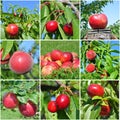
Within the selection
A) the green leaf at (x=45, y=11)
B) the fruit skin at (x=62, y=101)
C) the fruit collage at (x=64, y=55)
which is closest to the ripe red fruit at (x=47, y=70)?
the fruit collage at (x=64, y=55)

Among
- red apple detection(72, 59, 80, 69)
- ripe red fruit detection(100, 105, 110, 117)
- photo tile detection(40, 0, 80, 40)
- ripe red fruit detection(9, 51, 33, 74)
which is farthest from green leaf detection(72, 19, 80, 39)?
ripe red fruit detection(100, 105, 110, 117)

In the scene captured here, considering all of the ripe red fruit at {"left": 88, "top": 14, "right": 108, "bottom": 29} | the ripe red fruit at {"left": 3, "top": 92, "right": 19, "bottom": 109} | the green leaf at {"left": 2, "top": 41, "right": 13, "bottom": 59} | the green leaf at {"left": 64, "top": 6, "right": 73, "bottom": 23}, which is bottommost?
the ripe red fruit at {"left": 3, "top": 92, "right": 19, "bottom": 109}

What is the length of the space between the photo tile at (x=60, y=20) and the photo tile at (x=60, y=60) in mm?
36

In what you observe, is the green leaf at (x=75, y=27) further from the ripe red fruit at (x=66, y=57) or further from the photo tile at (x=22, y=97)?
the photo tile at (x=22, y=97)

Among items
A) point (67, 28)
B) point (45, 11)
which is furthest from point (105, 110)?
point (45, 11)

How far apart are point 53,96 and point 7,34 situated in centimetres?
33

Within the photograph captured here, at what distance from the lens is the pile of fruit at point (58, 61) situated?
8.91 ft

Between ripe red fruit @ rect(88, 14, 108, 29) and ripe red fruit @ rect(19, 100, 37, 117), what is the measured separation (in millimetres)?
A: 434

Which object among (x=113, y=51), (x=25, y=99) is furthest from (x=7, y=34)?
(x=113, y=51)

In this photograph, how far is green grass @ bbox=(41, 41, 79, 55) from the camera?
9.02ft

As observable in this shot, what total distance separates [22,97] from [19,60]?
0.56ft

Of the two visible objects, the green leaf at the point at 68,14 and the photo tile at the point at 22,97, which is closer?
the green leaf at the point at 68,14

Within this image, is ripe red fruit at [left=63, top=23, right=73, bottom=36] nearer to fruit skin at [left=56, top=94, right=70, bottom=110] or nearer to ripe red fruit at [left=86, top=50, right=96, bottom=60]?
ripe red fruit at [left=86, top=50, right=96, bottom=60]

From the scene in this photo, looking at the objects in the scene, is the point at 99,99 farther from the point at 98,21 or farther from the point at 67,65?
the point at 98,21
